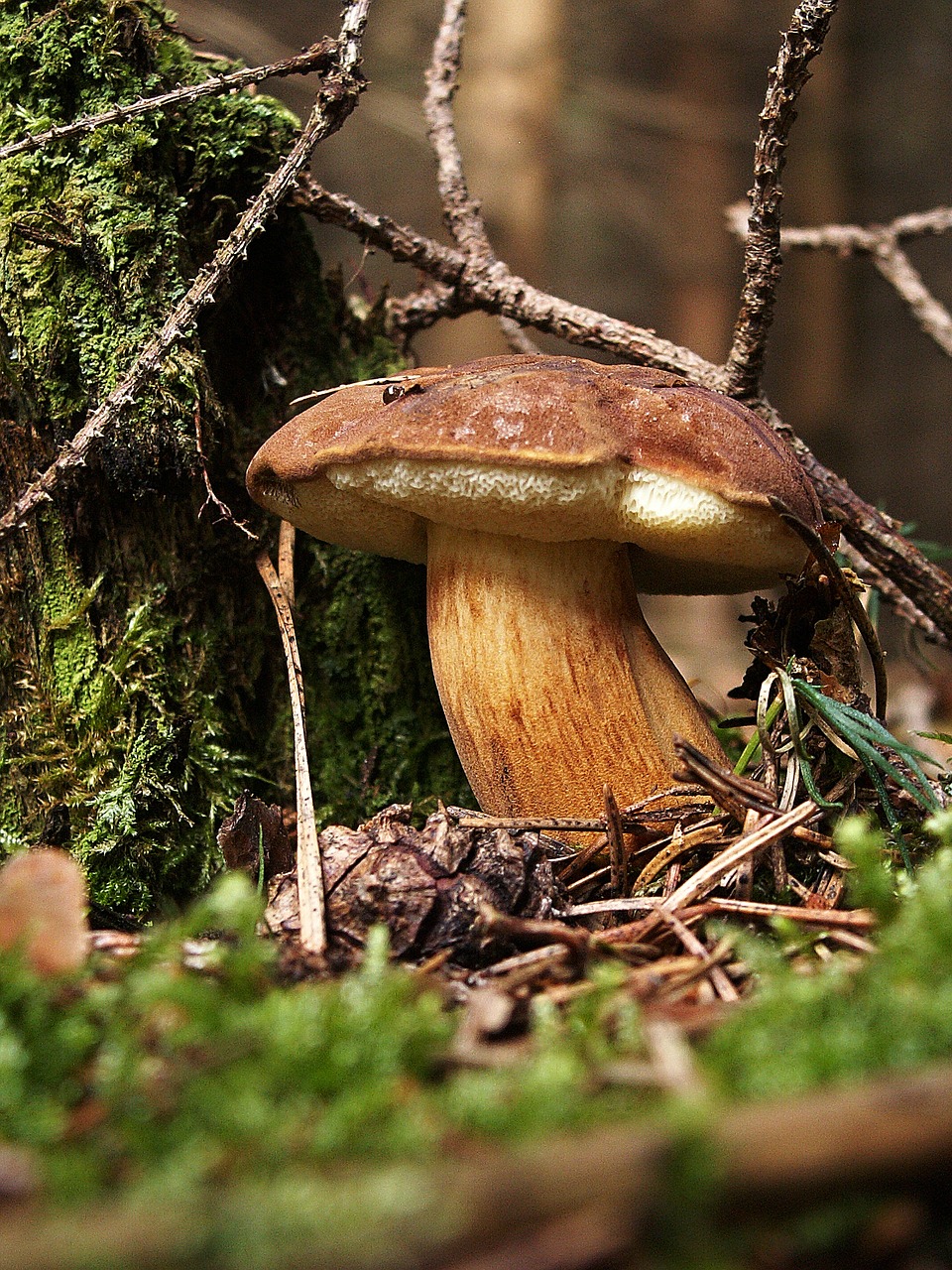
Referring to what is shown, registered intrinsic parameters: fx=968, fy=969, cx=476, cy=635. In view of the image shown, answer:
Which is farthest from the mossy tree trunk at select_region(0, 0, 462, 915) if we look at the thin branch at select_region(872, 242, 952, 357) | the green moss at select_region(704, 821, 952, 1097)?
→ the thin branch at select_region(872, 242, 952, 357)

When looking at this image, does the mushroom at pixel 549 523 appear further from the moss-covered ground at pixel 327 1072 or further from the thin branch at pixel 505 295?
the moss-covered ground at pixel 327 1072

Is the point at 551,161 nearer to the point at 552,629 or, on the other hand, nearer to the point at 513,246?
the point at 513,246

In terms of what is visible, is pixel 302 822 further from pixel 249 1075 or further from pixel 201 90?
pixel 201 90

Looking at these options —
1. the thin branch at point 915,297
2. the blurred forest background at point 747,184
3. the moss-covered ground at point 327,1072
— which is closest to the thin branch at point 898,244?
the thin branch at point 915,297

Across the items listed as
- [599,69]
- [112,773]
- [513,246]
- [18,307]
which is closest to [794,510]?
[112,773]

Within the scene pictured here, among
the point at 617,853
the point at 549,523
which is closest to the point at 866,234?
the point at 549,523
